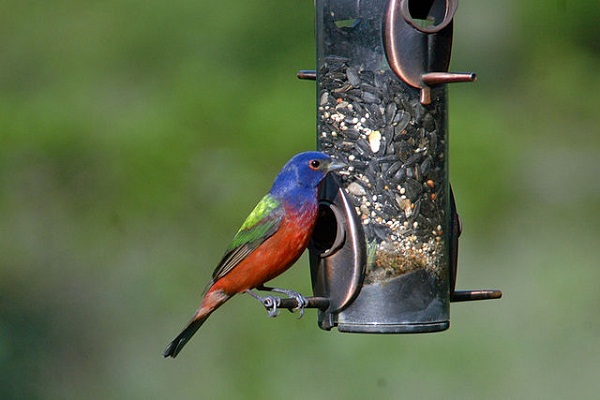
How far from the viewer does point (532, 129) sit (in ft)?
37.8

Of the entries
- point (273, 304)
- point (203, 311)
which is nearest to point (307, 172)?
point (273, 304)

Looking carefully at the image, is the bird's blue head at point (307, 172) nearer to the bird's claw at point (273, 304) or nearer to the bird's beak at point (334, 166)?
the bird's beak at point (334, 166)

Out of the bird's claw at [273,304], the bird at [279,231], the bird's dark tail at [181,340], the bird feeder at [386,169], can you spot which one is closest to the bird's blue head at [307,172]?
the bird at [279,231]

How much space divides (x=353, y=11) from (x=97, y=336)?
15.7 ft

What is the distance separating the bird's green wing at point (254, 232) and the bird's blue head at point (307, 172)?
0.10 meters

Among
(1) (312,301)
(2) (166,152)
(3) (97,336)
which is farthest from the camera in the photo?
(3) (97,336)

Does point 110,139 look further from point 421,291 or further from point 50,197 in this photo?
point 421,291

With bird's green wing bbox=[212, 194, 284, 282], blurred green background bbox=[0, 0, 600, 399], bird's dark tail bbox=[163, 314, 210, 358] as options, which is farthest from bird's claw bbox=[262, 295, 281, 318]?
blurred green background bbox=[0, 0, 600, 399]

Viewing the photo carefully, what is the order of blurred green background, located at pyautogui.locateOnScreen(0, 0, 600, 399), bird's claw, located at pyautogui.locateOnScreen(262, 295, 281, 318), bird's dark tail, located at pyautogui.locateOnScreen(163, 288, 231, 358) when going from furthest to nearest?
blurred green background, located at pyautogui.locateOnScreen(0, 0, 600, 399) → bird's dark tail, located at pyautogui.locateOnScreen(163, 288, 231, 358) → bird's claw, located at pyautogui.locateOnScreen(262, 295, 281, 318)

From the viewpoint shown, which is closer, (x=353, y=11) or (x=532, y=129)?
(x=353, y=11)

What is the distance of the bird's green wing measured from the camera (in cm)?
698

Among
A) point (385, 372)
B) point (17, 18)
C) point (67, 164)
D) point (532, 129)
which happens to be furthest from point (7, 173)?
point (532, 129)

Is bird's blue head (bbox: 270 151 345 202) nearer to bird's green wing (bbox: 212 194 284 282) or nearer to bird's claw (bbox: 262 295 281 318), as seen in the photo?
bird's green wing (bbox: 212 194 284 282)

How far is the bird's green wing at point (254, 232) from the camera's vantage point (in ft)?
22.9
